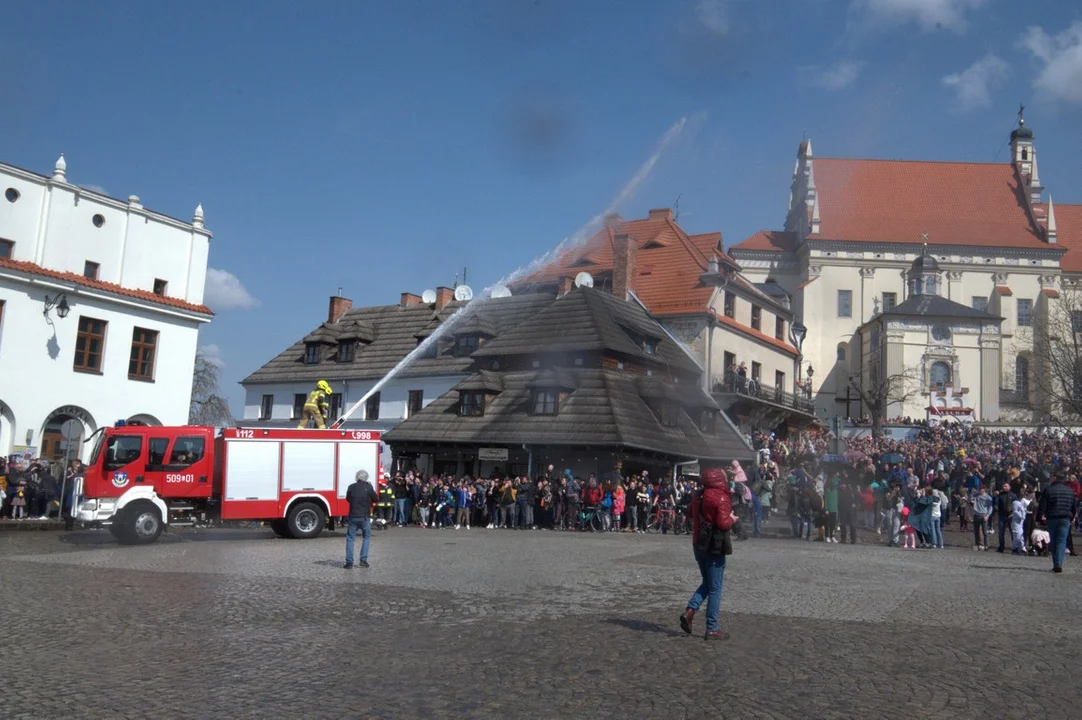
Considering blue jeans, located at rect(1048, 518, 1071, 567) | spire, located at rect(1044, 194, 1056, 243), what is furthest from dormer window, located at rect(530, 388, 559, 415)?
spire, located at rect(1044, 194, 1056, 243)

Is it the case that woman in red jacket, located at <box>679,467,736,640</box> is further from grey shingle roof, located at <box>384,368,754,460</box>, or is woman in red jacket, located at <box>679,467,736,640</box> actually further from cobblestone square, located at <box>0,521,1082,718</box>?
grey shingle roof, located at <box>384,368,754,460</box>

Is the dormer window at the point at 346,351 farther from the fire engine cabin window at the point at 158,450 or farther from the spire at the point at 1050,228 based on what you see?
the spire at the point at 1050,228

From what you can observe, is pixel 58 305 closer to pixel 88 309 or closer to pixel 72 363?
pixel 88 309

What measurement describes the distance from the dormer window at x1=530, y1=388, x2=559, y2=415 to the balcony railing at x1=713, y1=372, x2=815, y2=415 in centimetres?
1584

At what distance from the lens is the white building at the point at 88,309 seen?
33844 mm

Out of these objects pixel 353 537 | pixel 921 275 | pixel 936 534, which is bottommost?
pixel 353 537

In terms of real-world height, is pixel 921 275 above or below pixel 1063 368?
above

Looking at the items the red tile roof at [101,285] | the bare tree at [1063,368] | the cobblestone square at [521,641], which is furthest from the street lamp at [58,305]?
the bare tree at [1063,368]

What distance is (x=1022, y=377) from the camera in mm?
85688

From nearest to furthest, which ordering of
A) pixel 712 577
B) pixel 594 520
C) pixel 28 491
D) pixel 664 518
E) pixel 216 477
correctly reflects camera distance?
pixel 712 577 → pixel 216 477 → pixel 28 491 → pixel 664 518 → pixel 594 520

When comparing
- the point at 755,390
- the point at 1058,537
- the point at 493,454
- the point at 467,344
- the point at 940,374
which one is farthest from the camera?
the point at 940,374

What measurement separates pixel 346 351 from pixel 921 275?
199 ft

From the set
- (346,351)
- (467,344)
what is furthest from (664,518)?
(346,351)

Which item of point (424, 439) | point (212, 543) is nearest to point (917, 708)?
point (212, 543)
